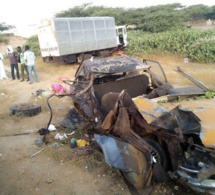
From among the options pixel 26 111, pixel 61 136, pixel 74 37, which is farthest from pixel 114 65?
pixel 74 37

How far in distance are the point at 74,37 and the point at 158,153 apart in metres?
13.4

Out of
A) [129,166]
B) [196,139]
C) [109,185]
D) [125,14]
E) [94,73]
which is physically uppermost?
[125,14]

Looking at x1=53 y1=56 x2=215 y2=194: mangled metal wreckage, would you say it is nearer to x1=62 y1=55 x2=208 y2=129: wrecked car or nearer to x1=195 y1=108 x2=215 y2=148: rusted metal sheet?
x1=195 y1=108 x2=215 y2=148: rusted metal sheet

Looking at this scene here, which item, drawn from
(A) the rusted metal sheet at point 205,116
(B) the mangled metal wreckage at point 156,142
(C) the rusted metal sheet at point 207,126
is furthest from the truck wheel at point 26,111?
(C) the rusted metal sheet at point 207,126

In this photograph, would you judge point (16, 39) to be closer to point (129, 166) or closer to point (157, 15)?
point (157, 15)

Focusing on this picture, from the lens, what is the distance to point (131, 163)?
3.02m

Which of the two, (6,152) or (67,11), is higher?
(67,11)

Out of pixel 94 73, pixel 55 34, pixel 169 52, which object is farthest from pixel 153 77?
pixel 169 52

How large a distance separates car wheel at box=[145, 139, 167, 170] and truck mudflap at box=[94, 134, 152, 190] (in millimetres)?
238

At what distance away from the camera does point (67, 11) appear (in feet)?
111

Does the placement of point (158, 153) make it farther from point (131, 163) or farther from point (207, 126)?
point (207, 126)

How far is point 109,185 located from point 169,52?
1435cm

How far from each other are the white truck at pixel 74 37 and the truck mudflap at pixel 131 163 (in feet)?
40.7

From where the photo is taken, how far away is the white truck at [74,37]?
1473 cm
